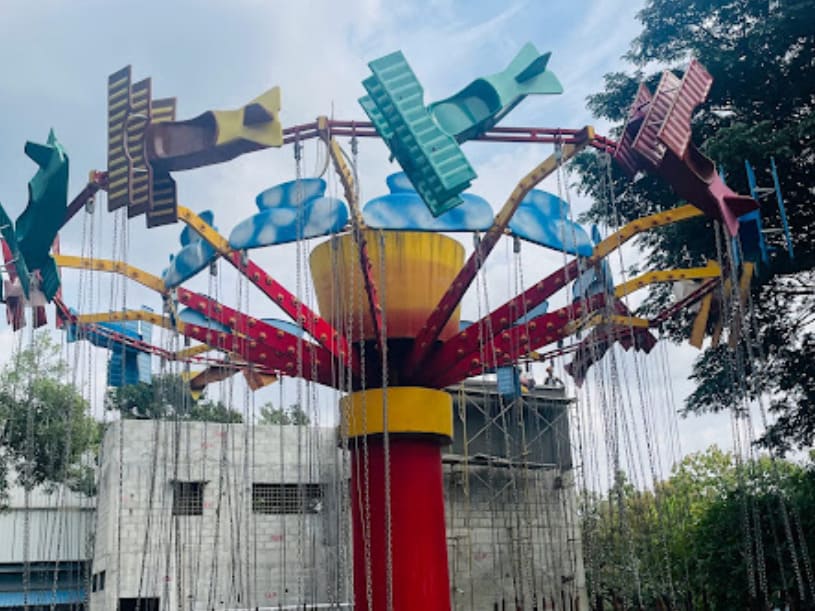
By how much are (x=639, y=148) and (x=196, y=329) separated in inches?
262

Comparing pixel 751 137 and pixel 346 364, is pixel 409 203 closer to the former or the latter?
pixel 346 364

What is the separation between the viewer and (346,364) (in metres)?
12.7

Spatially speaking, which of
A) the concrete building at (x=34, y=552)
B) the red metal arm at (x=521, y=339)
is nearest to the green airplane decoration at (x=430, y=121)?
the red metal arm at (x=521, y=339)

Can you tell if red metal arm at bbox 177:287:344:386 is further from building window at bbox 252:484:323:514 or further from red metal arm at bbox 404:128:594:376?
building window at bbox 252:484:323:514

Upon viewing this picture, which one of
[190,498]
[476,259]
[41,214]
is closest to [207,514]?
[190,498]

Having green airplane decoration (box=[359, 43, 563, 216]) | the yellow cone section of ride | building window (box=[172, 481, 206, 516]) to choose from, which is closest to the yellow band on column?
the yellow cone section of ride

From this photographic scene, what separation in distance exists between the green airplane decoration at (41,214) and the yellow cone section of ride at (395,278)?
376cm

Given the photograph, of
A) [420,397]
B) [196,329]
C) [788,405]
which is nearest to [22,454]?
[196,329]

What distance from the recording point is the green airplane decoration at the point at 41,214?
1049 centimetres

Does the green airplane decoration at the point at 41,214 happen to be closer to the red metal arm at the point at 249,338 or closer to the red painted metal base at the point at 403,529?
Result: the red metal arm at the point at 249,338

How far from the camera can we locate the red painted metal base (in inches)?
466

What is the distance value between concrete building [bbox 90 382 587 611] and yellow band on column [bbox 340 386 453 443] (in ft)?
21.1

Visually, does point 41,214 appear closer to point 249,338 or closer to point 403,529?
point 249,338

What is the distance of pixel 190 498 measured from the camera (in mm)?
19672
